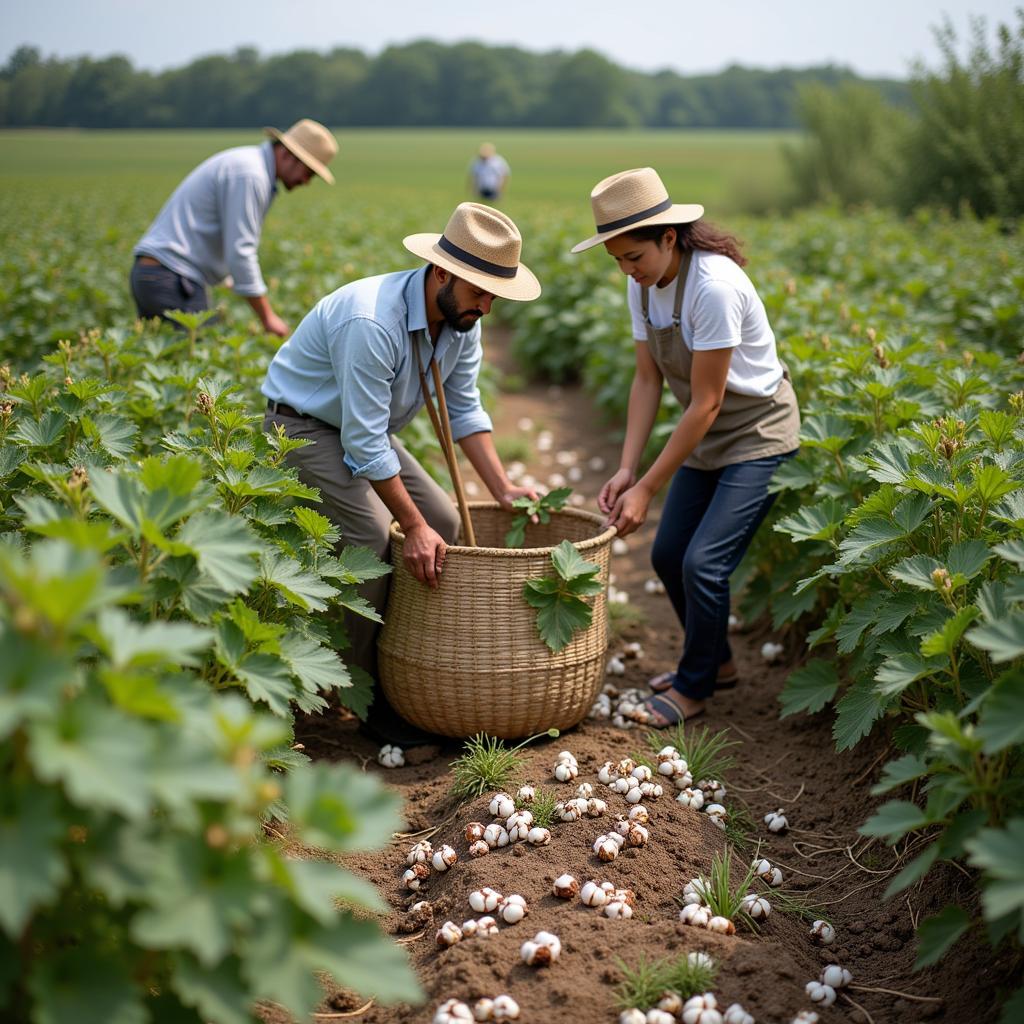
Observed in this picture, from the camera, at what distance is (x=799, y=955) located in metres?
2.44

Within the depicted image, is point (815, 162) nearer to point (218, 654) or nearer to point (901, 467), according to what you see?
point (901, 467)

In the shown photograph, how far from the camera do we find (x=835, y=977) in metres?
2.30

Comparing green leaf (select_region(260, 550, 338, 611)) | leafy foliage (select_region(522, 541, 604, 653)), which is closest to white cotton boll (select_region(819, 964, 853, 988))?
leafy foliage (select_region(522, 541, 604, 653))

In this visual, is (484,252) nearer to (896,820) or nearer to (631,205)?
(631,205)

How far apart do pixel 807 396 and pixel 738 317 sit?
4.28 ft

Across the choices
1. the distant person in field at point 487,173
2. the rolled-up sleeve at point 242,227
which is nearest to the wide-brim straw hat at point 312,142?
the rolled-up sleeve at point 242,227

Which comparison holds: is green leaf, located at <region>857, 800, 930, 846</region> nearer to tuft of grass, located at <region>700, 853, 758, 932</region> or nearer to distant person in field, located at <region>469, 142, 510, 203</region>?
tuft of grass, located at <region>700, 853, 758, 932</region>

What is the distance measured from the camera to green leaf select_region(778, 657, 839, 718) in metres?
3.16

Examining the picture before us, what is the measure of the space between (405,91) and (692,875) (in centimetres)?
7179

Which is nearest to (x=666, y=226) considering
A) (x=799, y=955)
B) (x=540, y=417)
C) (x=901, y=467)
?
(x=901, y=467)

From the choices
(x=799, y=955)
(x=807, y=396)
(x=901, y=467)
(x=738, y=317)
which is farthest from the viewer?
(x=807, y=396)

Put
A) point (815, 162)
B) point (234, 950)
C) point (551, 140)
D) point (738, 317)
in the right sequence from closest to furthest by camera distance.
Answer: point (234, 950), point (738, 317), point (815, 162), point (551, 140)

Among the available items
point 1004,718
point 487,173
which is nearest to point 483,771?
point 1004,718

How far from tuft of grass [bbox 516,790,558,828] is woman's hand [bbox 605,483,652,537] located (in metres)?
0.96
